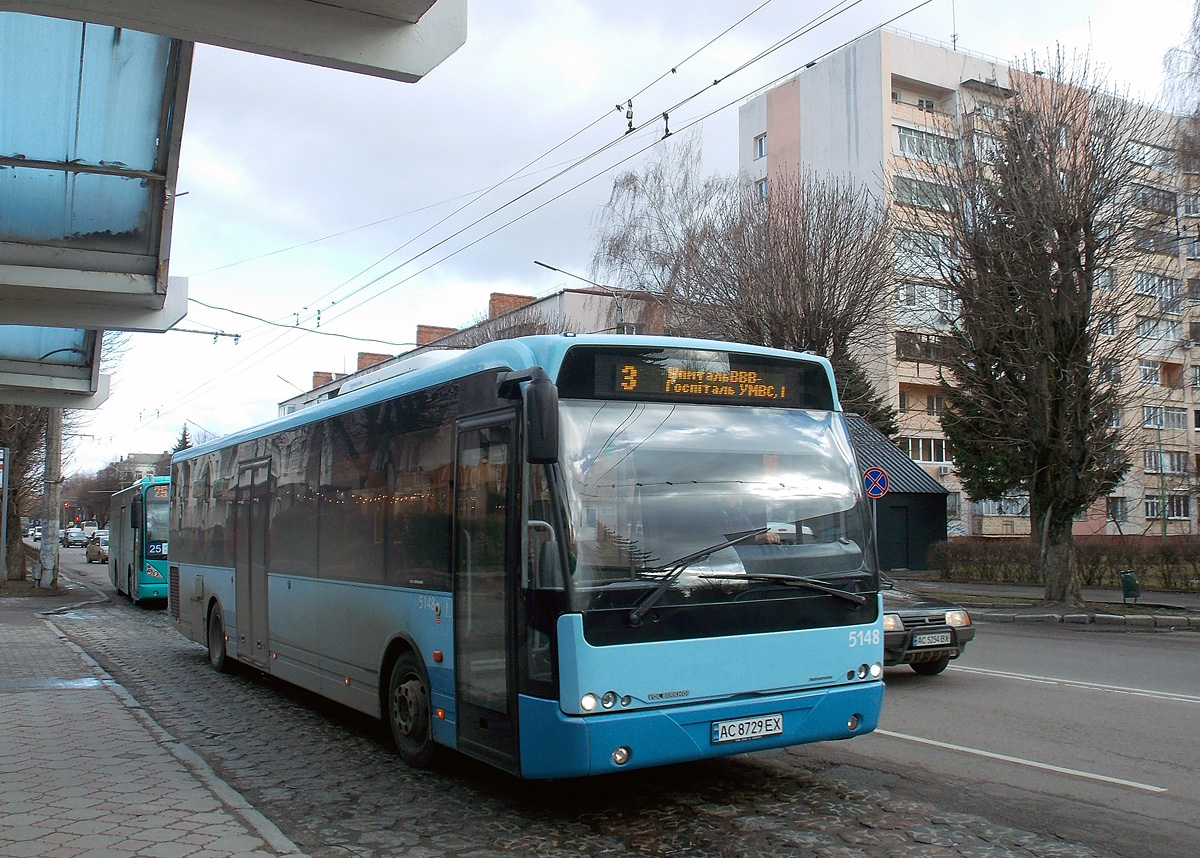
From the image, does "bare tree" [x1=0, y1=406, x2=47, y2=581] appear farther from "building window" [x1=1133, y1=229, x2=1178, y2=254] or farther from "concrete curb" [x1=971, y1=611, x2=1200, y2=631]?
"building window" [x1=1133, y1=229, x2=1178, y2=254]

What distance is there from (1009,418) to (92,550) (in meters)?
50.9

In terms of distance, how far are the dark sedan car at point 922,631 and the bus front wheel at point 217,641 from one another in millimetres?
7634

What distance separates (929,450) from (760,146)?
18.2 metres

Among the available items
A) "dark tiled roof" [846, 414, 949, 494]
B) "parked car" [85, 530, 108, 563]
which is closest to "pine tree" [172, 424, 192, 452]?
"parked car" [85, 530, 108, 563]

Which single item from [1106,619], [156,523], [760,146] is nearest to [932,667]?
[1106,619]

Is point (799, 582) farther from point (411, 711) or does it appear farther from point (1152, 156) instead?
point (1152, 156)

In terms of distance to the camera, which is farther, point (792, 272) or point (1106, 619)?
point (792, 272)

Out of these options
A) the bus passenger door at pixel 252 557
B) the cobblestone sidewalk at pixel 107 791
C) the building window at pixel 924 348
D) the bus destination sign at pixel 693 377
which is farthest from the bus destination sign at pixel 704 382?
the building window at pixel 924 348

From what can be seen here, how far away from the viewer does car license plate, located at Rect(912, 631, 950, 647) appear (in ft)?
34.7

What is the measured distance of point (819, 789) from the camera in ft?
21.7

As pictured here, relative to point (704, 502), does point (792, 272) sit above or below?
above

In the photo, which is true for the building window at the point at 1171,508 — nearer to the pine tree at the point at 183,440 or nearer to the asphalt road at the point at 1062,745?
the asphalt road at the point at 1062,745

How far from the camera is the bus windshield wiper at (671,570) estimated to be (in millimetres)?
5664

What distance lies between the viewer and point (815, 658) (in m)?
6.31
